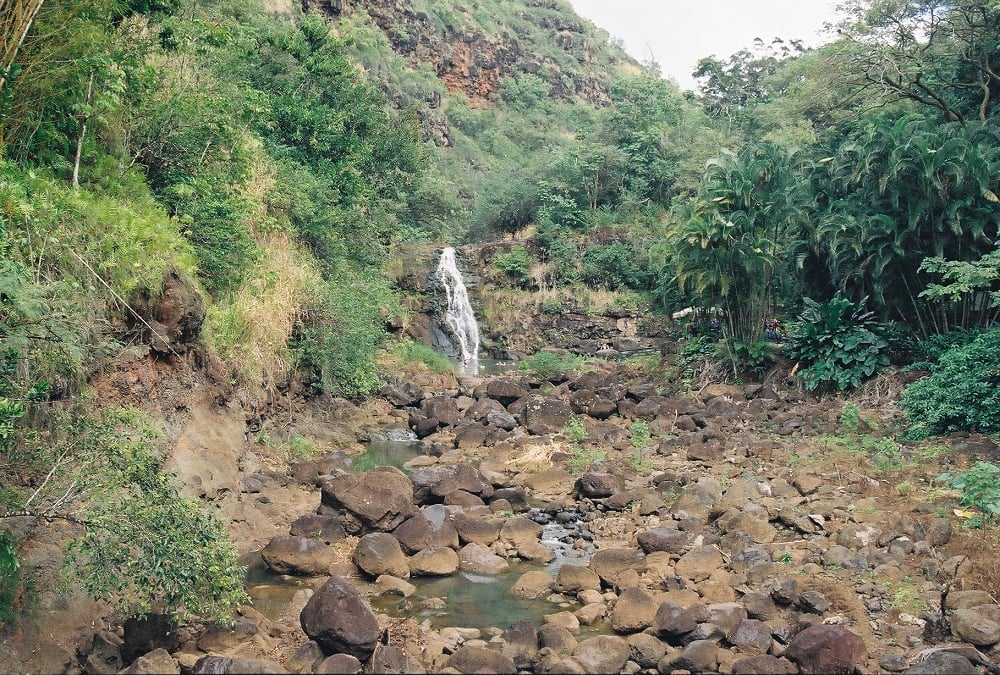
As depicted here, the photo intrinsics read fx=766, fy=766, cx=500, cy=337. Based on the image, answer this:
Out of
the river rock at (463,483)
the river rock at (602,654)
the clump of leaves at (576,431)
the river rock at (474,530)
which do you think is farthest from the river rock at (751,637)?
the clump of leaves at (576,431)

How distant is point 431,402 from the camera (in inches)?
695

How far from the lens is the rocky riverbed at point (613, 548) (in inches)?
258

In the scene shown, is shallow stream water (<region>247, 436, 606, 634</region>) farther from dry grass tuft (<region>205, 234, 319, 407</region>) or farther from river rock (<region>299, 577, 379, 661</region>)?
dry grass tuft (<region>205, 234, 319, 407</region>)

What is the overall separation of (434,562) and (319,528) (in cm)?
162

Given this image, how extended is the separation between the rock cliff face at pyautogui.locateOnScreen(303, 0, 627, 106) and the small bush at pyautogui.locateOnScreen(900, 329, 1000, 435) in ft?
117

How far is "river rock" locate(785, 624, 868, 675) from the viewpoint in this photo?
6352mm

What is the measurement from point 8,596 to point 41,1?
5.33 metres

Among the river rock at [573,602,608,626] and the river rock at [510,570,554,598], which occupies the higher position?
the river rock at [573,602,608,626]

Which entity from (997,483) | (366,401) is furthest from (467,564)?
(366,401)

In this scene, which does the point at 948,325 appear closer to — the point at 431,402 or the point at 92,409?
the point at 431,402

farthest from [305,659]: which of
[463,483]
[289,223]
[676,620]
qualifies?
[289,223]

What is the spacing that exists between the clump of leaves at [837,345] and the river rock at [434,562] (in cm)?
1041

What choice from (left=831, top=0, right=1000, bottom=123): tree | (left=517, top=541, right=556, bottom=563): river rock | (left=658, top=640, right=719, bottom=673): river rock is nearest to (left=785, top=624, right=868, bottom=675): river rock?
(left=658, top=640, right=719, bottom=673): river rock

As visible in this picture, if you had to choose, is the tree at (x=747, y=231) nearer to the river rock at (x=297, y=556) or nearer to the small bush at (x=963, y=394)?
the small bush at (x=963, y=394)
